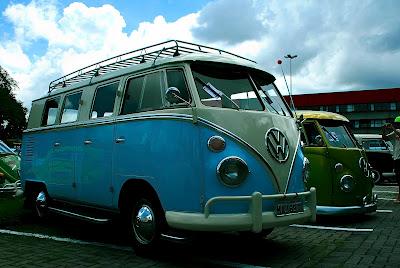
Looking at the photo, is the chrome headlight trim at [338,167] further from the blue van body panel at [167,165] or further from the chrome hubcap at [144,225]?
the chrome hubcap at [144,225]

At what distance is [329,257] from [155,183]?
2318mm

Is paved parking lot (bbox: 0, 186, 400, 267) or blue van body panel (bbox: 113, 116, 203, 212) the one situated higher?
blue van body panel (bbox: 113, 116, 203, 212)

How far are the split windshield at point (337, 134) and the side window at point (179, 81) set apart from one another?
13.2 feet

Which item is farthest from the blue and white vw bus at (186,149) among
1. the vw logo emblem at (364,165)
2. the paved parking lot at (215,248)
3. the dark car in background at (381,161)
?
Answer: the dark car in background at (381,161)

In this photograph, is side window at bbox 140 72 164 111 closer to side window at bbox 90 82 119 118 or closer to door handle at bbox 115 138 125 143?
door handle at bbox 115 138 125 143

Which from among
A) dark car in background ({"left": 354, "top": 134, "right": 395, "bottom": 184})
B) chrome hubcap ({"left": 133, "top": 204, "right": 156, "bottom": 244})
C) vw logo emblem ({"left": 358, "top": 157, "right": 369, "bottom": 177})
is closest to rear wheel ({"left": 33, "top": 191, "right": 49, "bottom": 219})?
chrome hubcap ({"left": 133, "top": 204, "right": 156, "bottom": 244})

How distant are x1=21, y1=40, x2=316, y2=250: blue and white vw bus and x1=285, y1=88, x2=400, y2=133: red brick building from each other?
63.2m

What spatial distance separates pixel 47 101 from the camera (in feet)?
28.6

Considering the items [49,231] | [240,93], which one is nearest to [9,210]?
[49,231]

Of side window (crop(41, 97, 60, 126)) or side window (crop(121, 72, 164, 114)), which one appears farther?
Answer: side window (crop(41, 97, 60, 126))

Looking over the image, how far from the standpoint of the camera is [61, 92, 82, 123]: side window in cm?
754

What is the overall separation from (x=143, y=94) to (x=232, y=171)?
1738 mm

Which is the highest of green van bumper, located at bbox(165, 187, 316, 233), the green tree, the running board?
the green tree

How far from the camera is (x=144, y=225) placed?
568cm
